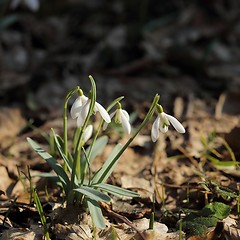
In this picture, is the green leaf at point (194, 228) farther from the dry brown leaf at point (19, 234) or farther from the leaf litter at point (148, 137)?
the dry brown leaf at point (19, 234)

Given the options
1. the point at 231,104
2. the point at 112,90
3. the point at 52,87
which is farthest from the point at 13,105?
the point at 231,104

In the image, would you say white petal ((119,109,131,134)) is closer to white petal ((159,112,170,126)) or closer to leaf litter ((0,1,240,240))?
white petal ((159,112,170,126))

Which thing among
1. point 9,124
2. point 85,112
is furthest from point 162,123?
point 9,124

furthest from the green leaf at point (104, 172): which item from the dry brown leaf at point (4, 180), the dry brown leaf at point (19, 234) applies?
the dry brown leaf at point (4, 180)

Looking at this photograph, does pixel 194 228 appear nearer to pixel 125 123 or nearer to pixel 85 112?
pixel 125 123

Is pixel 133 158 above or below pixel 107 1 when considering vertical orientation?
below

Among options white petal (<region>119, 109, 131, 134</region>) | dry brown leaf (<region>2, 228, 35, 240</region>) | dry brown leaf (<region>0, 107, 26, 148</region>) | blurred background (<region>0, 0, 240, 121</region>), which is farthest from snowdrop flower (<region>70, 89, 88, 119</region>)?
blurred background (<region>0, 0, 240, 121</region>)

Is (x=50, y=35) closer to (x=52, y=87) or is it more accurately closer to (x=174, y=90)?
(x=52, y=87)
